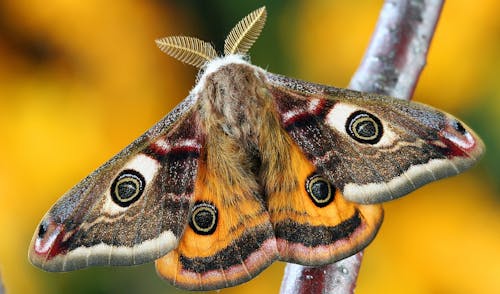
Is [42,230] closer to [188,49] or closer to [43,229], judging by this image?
[43,229]

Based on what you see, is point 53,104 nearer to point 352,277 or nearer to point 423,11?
point 423,11

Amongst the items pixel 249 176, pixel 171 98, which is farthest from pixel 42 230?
pixel 171 98

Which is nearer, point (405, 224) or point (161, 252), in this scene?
point (161, 252)

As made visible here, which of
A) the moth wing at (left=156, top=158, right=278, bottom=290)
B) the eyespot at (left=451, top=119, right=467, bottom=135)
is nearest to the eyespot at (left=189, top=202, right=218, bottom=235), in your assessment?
the moth wing at (left=156, top=158, right=278, bottom=290)

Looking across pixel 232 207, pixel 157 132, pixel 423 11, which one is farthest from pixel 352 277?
pixel 423 11

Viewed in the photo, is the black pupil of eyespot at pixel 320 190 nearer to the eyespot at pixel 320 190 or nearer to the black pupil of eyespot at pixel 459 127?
the eyespot at pixel 320 190

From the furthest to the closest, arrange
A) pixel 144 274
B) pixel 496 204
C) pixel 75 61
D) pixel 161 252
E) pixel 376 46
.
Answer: pixel 75 61 → pixel 496 204 → pixel 144 274 → pixel 376 46 → pixel 161 252

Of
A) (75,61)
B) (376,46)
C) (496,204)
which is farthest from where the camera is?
(75,61)

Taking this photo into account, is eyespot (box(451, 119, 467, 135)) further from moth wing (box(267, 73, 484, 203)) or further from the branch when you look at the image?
the branch
